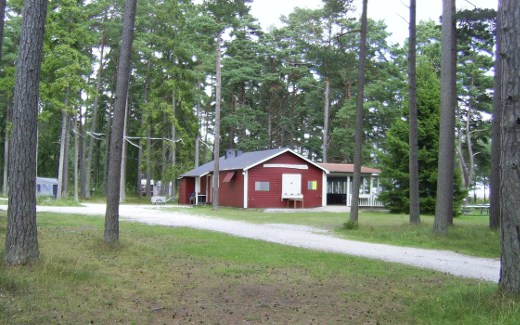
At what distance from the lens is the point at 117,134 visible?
9.47 m

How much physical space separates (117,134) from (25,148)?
281cm

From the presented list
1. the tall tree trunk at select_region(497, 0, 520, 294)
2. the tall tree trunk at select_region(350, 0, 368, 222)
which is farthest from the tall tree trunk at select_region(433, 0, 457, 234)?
the tall tree trunk at select_region(497, 0, 520, 294)

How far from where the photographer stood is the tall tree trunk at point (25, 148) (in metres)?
6.59

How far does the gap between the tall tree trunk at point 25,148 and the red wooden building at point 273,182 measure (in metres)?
23.3

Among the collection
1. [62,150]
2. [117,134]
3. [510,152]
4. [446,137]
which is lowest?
[510,152]

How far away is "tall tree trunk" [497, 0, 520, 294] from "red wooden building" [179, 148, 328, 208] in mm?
25028

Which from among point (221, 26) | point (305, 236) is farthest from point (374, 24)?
point (305, 236)

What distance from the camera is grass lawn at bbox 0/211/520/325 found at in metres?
5.06

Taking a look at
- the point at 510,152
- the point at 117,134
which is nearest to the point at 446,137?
the point at 510,152

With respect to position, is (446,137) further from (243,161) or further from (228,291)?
(243,161)

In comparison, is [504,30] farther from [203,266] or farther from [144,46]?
[144,46]

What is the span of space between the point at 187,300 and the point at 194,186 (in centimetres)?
3269

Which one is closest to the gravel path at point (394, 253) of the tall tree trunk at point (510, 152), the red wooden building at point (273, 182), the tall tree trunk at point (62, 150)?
the tall tree trunk at point (510, 152)

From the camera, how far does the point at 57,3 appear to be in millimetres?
29891
